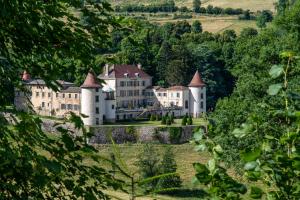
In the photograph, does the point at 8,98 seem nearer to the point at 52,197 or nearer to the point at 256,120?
the point at 52,197

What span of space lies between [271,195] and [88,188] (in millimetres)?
1732

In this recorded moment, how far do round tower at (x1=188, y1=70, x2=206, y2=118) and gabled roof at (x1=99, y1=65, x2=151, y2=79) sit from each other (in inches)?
207

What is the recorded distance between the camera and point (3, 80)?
4.93m

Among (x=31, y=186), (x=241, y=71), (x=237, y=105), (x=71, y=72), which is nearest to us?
(x=31, y=186)

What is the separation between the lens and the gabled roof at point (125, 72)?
6376 cm

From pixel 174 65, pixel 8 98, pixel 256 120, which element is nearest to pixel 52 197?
pixel 8 98

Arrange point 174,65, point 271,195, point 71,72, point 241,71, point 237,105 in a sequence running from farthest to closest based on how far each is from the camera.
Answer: point 174,65 → point 241,71 → point 237,105 → point 71,72 → point 271,195

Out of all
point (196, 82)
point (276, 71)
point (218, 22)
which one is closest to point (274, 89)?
point (276, 71)

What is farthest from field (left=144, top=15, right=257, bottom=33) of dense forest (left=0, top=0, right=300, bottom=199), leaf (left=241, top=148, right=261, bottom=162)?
leaf (left=241, top=148, right=261, bottom=162)

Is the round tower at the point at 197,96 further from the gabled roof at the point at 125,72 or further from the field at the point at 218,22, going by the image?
the field at the point at 218,22

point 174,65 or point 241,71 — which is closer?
point 241,71

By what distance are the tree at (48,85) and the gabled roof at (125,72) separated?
57.3 metres

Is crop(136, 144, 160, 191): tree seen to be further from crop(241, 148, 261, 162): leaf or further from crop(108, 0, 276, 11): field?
crop(108, 0, 276, 11): field

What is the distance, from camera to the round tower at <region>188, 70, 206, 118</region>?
62.6m
